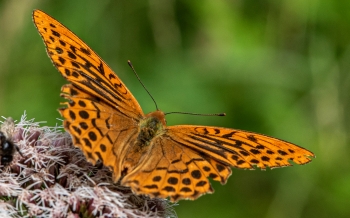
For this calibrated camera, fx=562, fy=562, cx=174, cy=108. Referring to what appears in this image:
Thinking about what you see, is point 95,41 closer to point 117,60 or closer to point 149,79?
point 117,60

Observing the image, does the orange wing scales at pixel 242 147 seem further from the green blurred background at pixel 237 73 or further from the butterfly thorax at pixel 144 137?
the green blurred background at pixel 237 73

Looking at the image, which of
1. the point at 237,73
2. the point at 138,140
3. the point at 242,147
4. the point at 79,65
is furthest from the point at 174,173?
the point at 237,73

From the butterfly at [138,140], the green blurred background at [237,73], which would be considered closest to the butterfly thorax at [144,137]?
the butterfly at [138,140]

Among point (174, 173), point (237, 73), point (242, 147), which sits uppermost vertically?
point (237, 73)

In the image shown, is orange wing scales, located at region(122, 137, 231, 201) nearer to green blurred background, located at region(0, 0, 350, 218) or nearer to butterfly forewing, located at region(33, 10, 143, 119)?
butterfly forewing, located at region(33, 10, 143, 119)

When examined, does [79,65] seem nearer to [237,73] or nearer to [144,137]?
[144,137]

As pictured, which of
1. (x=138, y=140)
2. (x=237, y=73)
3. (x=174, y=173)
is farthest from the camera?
(x=237, y=73)

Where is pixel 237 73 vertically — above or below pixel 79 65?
above
